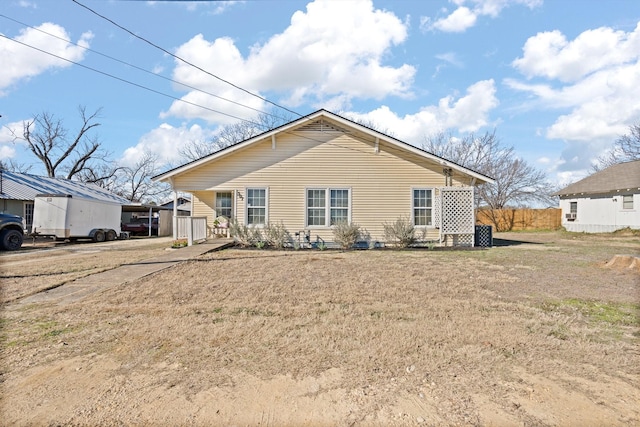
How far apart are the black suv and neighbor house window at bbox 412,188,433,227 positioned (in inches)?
628

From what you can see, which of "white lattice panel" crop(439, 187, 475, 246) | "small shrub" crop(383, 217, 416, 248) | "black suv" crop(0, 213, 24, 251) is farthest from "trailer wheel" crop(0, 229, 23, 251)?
"white lattice panel" crop(439, 187, 475, 246)

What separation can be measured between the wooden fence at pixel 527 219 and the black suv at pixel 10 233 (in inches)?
1149

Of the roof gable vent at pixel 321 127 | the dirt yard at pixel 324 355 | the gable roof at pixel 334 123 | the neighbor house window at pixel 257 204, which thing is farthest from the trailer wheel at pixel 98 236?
the dirt yard at pixel 324 355

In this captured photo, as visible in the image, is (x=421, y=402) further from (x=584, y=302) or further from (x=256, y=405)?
(x=584, y=302)

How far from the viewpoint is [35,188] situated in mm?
23156

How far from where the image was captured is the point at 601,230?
24.4 m

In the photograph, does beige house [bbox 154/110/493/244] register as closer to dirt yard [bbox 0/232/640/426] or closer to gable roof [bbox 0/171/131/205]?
dirt yard [bbox 0/232/640/426]

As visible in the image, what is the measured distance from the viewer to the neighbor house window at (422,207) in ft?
45.5

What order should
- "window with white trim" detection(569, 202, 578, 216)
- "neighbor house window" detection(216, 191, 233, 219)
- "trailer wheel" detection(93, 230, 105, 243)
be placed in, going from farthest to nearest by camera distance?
"window with white trim" detection(569, 202, 578, 216), "trailer wheel" detection(93, 230, 105, 243), "neighbor house window" detection(216, 191, 233, 219)

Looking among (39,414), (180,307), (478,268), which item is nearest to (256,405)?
(39,414)

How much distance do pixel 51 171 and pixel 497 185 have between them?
46.1m

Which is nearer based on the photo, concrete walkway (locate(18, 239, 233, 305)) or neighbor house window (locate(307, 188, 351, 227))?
concrete walkway (locate(18, 239, 233, 305))

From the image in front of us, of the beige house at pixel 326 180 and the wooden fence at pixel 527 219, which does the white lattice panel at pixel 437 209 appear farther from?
the wooden fence at pixel 527 219

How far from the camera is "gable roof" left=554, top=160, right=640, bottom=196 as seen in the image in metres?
23.2
